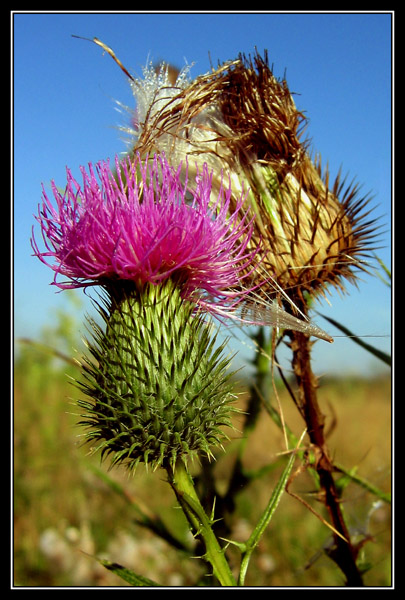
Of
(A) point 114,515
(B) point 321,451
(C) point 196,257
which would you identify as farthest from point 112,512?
(C) point 196,257

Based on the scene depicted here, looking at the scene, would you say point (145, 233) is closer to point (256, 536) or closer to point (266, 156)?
point (266, 156)

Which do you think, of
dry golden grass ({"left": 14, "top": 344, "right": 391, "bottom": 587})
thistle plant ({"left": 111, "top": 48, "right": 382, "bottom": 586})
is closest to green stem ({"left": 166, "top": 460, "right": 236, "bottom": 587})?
thistle plant ({"left": 111, "top": 48, "right": 382, "bottom": 586})

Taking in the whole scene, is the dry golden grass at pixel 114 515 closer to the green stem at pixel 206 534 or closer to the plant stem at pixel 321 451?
the plant stem at pixel 321 451

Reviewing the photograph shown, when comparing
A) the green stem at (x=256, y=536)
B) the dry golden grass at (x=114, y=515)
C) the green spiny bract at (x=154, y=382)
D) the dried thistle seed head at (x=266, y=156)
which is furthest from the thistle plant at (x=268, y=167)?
the dry golden grass at (x=114, y=515)

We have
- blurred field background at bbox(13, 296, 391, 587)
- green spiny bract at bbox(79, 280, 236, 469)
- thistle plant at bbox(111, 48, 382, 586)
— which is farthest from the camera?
blurred field background at bbox(13, 296, 391, 587)

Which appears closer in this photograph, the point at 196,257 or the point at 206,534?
the point at 206,534

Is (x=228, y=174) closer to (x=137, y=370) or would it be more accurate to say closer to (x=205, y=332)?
(x=205, y=332)

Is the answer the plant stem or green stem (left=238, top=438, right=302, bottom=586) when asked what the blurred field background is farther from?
green stem (left=238, top=438, right=302, bottom=586)

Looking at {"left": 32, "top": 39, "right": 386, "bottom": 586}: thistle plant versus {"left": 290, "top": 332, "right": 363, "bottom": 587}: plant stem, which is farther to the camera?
{"left": 290, "top": 332, "right": 363, "bottom": 587}: plant stem
